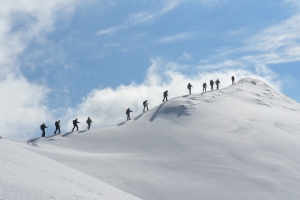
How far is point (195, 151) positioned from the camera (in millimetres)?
24375

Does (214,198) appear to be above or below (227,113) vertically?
below

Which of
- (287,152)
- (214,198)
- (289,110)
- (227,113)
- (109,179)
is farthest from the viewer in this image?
(289,110)

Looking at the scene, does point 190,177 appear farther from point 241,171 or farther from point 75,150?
point 75,150

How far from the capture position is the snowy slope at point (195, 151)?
744 inches

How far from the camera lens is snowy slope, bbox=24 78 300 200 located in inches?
744

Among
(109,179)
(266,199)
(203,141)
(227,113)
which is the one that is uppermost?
(227,113)

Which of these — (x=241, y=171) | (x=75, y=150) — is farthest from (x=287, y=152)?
(x=75, y=150)

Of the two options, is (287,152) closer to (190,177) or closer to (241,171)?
(241,171)

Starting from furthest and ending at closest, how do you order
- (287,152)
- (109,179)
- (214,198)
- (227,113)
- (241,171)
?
(227,113) < (287,152) < (241,171) < (109,179) < (214,198)

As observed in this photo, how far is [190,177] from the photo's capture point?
20.1 m

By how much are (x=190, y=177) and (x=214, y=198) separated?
8.86 feet

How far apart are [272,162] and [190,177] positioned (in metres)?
6.36

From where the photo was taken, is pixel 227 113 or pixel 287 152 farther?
pixel 227 113

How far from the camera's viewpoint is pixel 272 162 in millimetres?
22422
